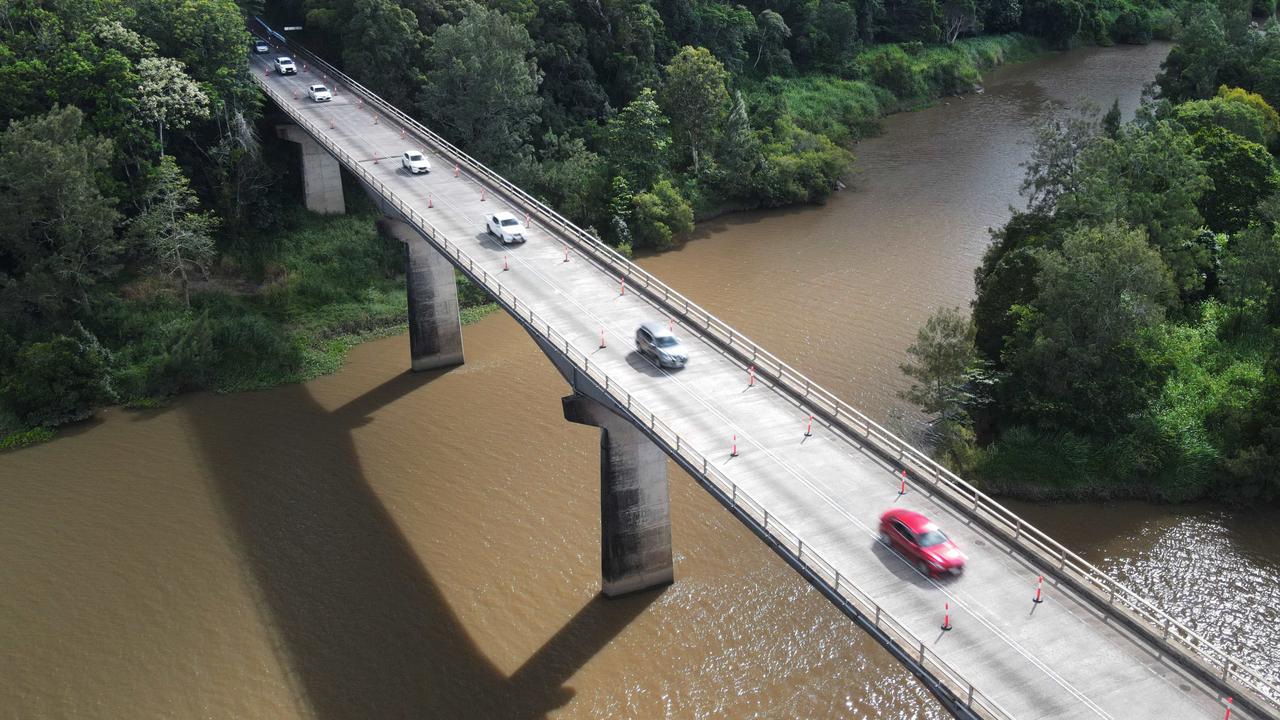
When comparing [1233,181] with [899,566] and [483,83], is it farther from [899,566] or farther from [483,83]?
[483,83]

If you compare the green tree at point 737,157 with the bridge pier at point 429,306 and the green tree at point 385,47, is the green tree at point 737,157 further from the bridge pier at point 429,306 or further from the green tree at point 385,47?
the bridge pier at point 429,306

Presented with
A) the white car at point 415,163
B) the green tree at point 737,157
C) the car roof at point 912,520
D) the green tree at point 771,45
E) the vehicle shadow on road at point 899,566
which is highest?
the car roof at point 912,520

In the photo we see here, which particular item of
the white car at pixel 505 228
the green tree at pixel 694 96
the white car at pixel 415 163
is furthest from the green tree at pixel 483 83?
the white car at pixel 505 228

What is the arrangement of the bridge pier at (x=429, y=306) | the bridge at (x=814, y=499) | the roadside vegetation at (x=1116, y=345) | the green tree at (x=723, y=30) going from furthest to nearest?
1. the green tree at (x=723, y=30)
2. the bridge pier at (x=429, y=306)
3. the roadside vegetation at (x=1116, y=345)
4. the bridge at (x=814, y=499)

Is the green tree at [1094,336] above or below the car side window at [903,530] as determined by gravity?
below

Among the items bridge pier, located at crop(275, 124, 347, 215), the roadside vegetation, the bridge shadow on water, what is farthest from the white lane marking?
bridge pier, located at crop(275, 124, 347, 215)

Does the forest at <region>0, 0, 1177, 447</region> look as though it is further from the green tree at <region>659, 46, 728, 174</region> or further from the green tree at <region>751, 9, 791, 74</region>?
the green tree at <region>751, 9, 791, 74</region>
